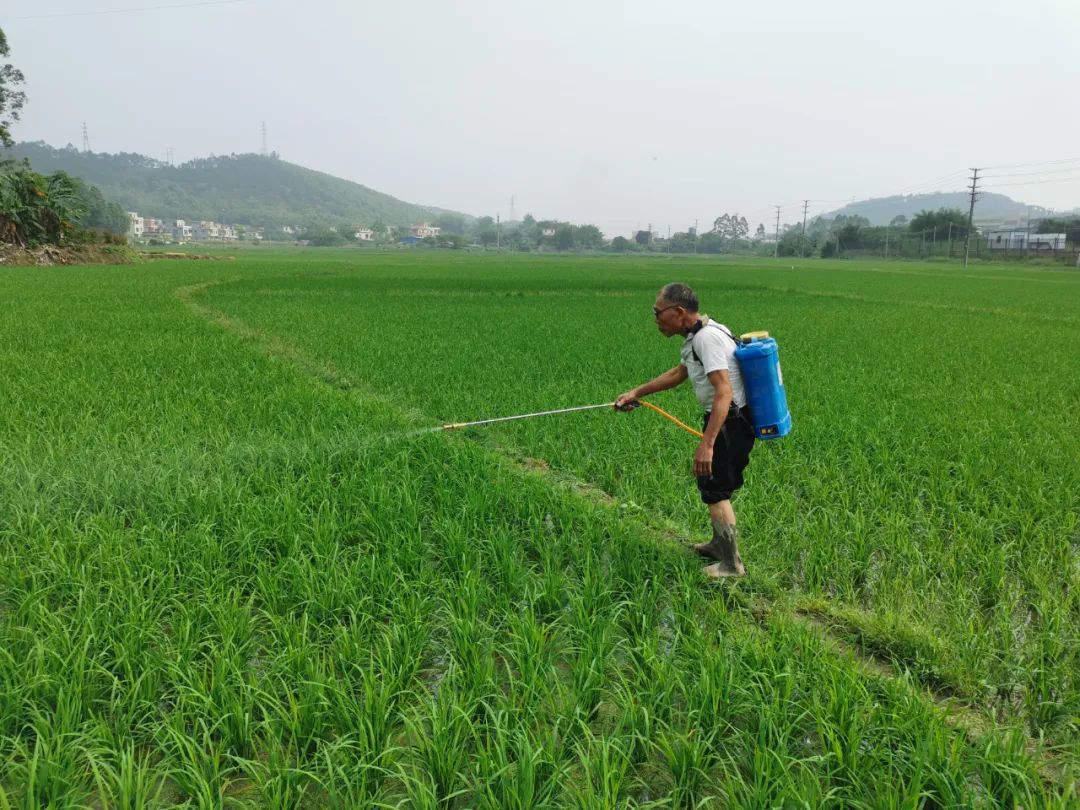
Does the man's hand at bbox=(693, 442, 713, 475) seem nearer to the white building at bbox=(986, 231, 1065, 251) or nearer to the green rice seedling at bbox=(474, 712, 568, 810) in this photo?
the green rice seedling at bbox=(474, 712, 568, 810)

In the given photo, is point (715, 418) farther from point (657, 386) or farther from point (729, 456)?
point (657, 386)

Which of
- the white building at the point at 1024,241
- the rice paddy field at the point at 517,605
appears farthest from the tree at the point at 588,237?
the rice paddy field at the point at 517,605

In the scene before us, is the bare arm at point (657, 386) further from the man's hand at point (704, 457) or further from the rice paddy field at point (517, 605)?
the rice paddy field at point (517, 605)

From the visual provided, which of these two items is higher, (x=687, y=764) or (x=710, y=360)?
(x=710, y=360)

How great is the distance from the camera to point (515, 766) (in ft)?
6.39

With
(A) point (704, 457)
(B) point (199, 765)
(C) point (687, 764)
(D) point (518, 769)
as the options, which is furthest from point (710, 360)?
(B) point (199, 765)

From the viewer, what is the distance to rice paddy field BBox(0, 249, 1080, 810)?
1.99 meters

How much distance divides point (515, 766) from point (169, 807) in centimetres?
100

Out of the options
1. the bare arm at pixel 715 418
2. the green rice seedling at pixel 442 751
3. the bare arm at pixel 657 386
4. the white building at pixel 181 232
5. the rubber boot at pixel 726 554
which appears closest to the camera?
the green rice seedling at pixel 442 751

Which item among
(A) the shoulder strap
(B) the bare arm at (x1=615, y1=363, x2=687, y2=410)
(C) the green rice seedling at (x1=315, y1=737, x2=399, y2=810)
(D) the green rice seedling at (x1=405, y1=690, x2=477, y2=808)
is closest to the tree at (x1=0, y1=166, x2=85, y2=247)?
(B) the bare arm at (x1=615, y1=363, x2=687, y2=410)

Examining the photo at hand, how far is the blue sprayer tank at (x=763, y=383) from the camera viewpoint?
305 centimetres

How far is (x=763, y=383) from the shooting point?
3.08 m

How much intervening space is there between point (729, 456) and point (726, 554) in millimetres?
Result: 518

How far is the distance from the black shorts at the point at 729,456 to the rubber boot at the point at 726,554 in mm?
153
